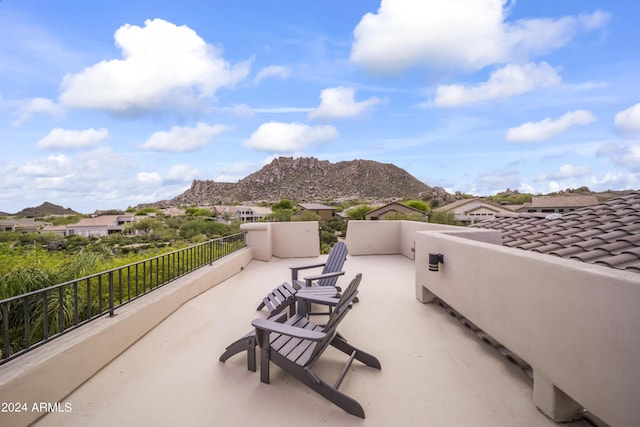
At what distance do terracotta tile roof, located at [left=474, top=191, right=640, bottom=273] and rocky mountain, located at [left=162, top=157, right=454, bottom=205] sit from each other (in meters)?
37.5

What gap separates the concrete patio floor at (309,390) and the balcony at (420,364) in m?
0.01

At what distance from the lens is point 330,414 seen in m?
2.16

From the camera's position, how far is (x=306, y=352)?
96.1 inches

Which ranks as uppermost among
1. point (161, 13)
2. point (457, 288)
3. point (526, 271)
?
point (161, 13)

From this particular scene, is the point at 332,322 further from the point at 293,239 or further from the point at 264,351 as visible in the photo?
the point at 293,239

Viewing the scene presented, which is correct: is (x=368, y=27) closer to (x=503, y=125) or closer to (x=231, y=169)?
(x=503, y=125)

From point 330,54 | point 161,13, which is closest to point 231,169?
point 330,54

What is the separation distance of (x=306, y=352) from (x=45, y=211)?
53975 millimetres

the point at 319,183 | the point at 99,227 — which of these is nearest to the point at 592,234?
the point at 319,183

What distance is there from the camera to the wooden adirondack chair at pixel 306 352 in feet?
7.22

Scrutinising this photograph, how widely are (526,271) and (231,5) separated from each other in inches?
424

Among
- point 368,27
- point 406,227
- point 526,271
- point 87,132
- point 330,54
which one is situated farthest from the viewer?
point 87,132

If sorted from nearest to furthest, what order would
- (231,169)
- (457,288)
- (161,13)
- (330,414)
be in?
1. (330,414)
2. (457,288)
3. (161,13)
4. (231,169)

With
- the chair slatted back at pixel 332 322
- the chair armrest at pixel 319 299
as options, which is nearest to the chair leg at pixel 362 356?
the chair armrest at pixel 319 299
